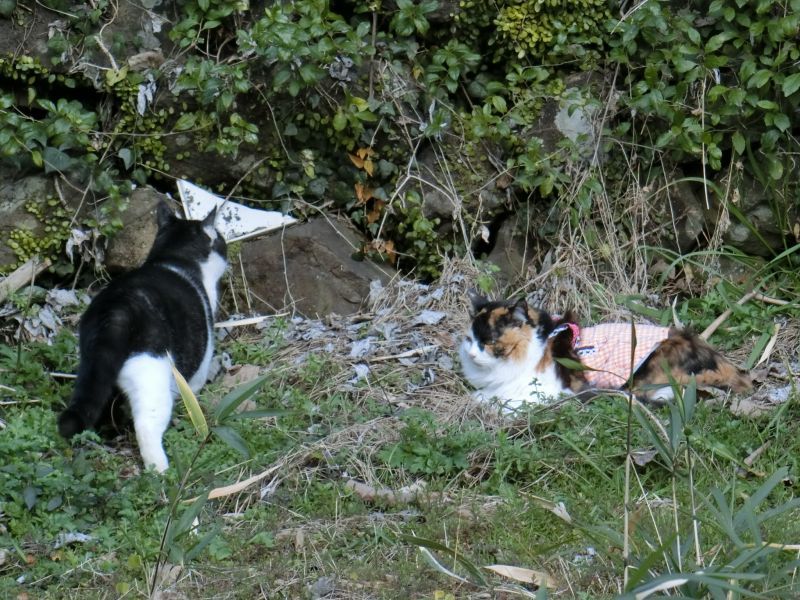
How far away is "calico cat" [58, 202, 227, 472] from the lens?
5.07 m

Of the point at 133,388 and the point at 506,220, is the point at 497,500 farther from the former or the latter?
the point at 506,220

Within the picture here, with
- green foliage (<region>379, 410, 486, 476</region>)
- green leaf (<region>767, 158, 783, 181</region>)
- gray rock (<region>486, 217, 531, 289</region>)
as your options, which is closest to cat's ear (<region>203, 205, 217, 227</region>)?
gray rock (<region>486, 217, 531, 289</region>)

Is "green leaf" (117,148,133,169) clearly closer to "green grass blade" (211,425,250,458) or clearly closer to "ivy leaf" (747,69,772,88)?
"ivy leaf" (747,69,772,88)

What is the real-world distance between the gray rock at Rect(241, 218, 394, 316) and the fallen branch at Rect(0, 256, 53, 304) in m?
1.30

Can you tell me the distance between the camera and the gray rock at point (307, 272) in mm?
7055

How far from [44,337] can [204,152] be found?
1620 mm

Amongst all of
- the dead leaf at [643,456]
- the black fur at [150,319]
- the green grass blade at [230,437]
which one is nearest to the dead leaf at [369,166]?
the black fur at [150,319]

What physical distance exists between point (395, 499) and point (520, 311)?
172cm

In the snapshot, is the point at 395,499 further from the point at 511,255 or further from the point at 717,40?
the point at 717,40

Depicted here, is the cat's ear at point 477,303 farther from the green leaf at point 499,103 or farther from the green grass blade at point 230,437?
the green grass blade at point 230,437

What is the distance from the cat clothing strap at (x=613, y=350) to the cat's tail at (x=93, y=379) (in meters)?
2.49

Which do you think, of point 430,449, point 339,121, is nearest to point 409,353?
point 430,449

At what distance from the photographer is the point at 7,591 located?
4.01 m

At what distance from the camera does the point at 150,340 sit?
5.44m
